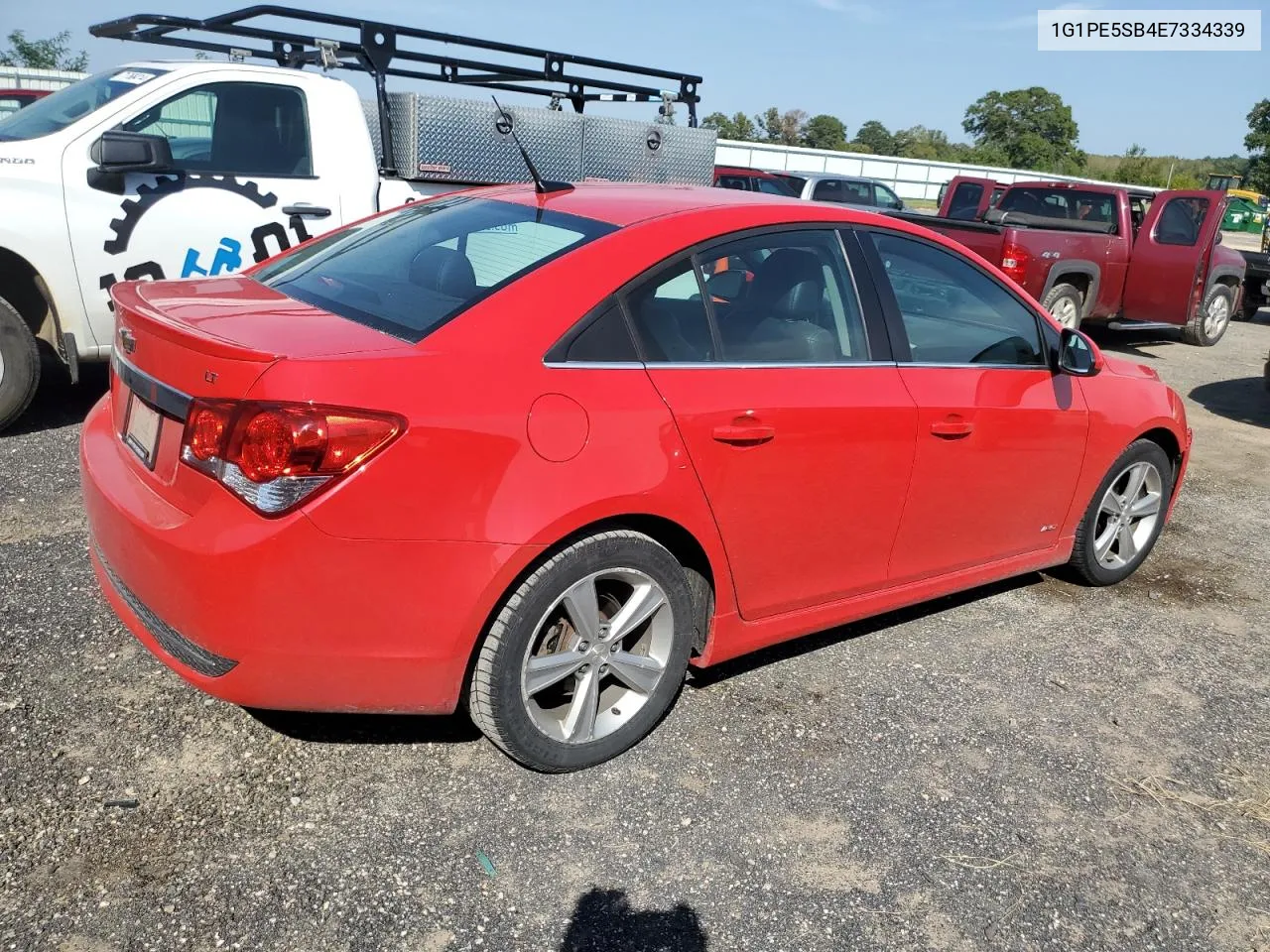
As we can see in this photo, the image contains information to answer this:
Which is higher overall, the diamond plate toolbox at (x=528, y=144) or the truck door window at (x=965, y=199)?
the diamond plate toolbox at (x=528, y=144)

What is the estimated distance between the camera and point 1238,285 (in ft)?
45.2

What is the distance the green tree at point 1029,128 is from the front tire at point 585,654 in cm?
8686

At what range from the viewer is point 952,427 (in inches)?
144

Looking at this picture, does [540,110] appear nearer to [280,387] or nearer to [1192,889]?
[280,387]

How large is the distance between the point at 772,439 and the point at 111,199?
428 cm

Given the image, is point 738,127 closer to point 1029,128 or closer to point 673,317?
point 1029,128

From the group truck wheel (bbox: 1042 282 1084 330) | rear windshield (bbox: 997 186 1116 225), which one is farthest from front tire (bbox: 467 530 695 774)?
rear windshield (bbox: 997 186 1116 225)

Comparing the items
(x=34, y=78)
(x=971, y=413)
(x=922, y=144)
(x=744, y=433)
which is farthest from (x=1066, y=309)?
(x=922, y=144)

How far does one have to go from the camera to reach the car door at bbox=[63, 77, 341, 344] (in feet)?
18.5

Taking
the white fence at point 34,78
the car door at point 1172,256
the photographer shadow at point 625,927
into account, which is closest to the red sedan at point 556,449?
the photographer shadow at point 625,927

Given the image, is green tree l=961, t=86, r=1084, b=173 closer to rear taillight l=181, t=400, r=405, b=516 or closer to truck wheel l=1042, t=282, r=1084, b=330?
truck wheel l=1042, t=282, r=1084, b=330

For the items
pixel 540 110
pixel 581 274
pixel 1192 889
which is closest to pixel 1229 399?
pixel 540 110

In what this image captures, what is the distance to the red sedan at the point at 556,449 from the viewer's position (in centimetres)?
253

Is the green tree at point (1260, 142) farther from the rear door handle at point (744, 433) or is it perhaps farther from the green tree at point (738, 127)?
the rear door handle at point (744, 433)
